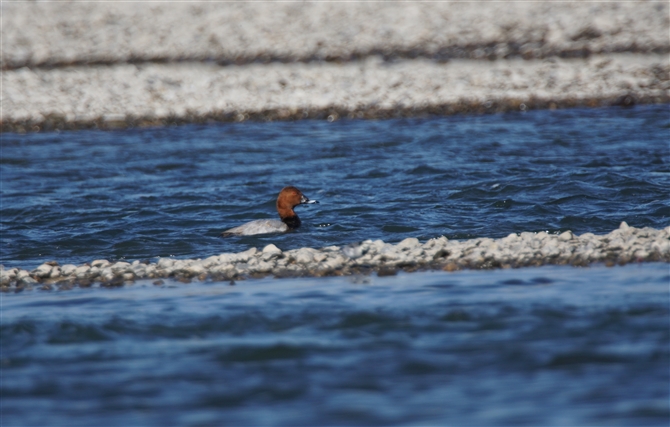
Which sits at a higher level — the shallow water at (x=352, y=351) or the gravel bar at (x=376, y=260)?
the gravel bar at (x=376, y=260)

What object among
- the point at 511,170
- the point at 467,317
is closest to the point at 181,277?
the point at 467,317

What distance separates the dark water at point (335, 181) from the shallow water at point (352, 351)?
125 inches

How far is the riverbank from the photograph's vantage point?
24297 millimetres

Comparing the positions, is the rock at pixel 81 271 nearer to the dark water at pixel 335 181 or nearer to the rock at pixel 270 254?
the dark water at pixel 335 181

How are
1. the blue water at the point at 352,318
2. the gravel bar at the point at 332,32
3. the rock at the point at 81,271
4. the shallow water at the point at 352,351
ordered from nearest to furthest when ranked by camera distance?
the shallow water at the point at 352,351
the blue water at the point at 352,318
the rock at the point at 81,271
the gravel bar at the point at 332,32

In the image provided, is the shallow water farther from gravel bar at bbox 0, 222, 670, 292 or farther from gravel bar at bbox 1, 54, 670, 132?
gravel bar at bbox 1, 54, 670, 132

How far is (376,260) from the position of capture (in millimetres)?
10969

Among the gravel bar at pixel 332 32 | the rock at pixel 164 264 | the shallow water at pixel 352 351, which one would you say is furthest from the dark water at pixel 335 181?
the gravel bar at pixel 332 32

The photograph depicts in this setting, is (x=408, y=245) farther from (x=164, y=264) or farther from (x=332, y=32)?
(x=332, y=32)

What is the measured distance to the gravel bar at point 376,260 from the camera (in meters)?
10.7

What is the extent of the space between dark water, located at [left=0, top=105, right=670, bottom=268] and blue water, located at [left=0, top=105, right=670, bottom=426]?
0.08 metres

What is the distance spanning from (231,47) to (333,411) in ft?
82.4

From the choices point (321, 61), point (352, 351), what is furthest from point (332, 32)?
point (352, 351)

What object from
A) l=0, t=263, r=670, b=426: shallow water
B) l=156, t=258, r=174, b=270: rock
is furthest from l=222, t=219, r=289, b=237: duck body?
l=0, t=263, r=670, b=426: shallow water
